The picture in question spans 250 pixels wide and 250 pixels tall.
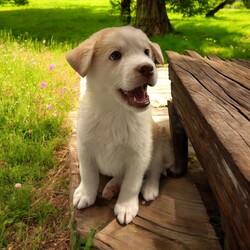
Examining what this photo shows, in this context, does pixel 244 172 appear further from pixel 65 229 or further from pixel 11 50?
pixel 11 50

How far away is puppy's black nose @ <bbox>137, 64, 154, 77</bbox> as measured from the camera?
6.55 feet

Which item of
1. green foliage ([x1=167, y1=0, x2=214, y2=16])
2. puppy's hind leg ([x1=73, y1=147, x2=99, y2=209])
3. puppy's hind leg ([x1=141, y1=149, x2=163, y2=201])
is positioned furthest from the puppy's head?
green foliage ([x1=167, y1=0, x2=214, y2=16])

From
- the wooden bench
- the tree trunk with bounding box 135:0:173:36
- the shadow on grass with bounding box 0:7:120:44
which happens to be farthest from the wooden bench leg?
the tree trunk with bounding box 135:0:173:36

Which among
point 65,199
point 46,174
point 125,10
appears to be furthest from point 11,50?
point 125,10

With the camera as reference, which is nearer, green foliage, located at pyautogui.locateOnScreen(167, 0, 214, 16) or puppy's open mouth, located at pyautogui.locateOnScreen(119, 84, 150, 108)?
puppy's open mouth, located at pyautogui.locateOnScreen(119, 84, 150, 108)

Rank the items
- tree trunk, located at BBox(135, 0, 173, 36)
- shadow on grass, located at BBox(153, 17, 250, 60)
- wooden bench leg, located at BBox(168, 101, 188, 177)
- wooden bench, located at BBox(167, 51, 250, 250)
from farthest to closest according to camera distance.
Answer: tree trunk, located at BBox(135, 0, 173, 36) → shadow on grass, located at BBox(153, 17, 250, 60) → wooden bench leg, located at BBox(168, 101, 188, 177) → wooden bench, located at BBox(167, 51, 250, 250)

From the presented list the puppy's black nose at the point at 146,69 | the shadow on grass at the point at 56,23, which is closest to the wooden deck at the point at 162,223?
the puppy's black nose at the point at 146,69

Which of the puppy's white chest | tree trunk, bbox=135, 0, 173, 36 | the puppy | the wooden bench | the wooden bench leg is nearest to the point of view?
the wooden bench

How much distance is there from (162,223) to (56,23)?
9492mm

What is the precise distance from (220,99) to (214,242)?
0.78 meters

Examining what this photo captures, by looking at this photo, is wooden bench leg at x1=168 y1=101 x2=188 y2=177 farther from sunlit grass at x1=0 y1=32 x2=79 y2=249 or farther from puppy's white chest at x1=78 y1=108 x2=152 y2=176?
sunlit grass at x1=0 y1=32 x2=79 y2=249

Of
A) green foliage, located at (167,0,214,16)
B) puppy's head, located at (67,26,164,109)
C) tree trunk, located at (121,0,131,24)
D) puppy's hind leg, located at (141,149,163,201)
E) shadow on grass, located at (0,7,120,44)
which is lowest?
shadow on grass, located at (0,7,120,44)

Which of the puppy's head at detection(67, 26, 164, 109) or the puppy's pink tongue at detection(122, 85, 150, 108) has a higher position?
the puppy's head at detection(67, 26, 164, 109)

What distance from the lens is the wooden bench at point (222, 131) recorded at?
1.12 meters
